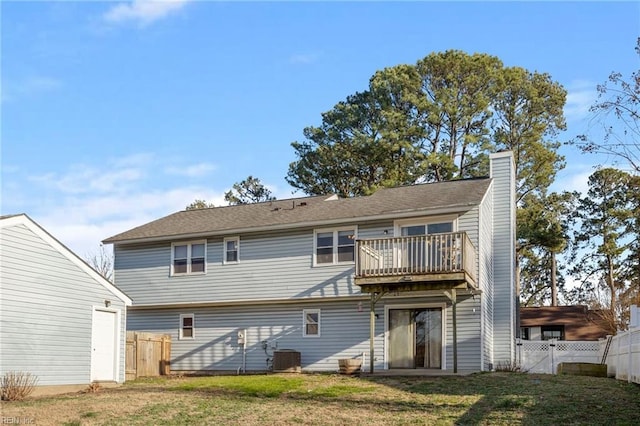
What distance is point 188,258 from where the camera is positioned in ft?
87.1

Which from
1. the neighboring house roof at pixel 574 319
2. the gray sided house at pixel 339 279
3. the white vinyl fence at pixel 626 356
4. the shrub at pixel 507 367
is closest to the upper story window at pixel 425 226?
the gray sided house at pixel 339 279

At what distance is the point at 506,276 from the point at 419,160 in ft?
41.8

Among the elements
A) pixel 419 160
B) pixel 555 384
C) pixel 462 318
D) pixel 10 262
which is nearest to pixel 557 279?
pixel 419 160

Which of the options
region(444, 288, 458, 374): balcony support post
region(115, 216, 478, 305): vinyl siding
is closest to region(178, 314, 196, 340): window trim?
region(115, 216, 478, 305): vinyl siding

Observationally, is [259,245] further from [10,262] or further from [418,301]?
[10,262]

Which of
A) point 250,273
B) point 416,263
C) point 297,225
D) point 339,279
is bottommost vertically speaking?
point 339,279

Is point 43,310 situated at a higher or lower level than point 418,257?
lower

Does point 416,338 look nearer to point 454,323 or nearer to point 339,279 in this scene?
point 454,323

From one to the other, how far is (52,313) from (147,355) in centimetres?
628

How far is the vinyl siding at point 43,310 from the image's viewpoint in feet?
56.4

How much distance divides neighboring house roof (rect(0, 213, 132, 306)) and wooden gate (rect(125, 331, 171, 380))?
2851 mm

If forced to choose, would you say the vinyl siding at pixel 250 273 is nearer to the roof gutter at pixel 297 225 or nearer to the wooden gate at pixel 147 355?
the roof gutter at pixel 297 225

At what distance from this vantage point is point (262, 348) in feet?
81.4

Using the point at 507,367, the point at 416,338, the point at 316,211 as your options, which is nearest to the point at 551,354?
the point at 507,367
